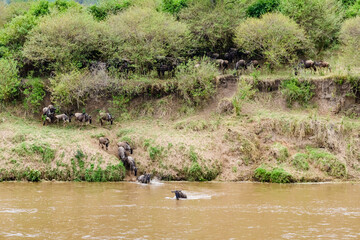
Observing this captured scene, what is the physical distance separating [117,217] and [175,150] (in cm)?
1270

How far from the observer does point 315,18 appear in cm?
4366

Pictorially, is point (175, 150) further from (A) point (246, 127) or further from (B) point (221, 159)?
(A) point (246, 127)

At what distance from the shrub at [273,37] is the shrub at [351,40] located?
153 inches

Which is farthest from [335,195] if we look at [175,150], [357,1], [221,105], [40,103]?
[357,1]

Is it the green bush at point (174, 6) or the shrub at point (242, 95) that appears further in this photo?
the green bush at point (174, 6)

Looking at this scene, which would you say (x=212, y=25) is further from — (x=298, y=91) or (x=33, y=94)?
(x=33, y=94)

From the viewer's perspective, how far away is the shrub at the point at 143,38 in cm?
3891

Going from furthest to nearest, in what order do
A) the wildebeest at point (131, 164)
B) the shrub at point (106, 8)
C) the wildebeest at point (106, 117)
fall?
the shrub at point (106, 8)
the wildebeest at point (106, 117)
the wildebeest at point (131, 164)

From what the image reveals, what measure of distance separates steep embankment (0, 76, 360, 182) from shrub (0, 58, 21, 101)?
7.21 feet

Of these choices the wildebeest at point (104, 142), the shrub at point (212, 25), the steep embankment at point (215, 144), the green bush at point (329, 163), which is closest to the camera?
the steep embankment at point (215, 144)

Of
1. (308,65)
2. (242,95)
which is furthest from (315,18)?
(242,95)

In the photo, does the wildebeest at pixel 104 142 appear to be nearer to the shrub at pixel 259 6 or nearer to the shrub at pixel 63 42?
the shrub at pixel 63 42

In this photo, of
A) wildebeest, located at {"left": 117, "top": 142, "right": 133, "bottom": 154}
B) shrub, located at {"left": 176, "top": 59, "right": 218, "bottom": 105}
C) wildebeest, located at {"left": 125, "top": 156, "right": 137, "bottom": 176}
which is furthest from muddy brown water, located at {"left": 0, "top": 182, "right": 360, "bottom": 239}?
shrub, located at {"left": 176, "top": 59, "right": 218, "bottom": 105}

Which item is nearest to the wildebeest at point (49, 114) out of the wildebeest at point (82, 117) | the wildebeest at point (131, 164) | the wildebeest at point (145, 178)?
the wildebeest at point (82, 117)
